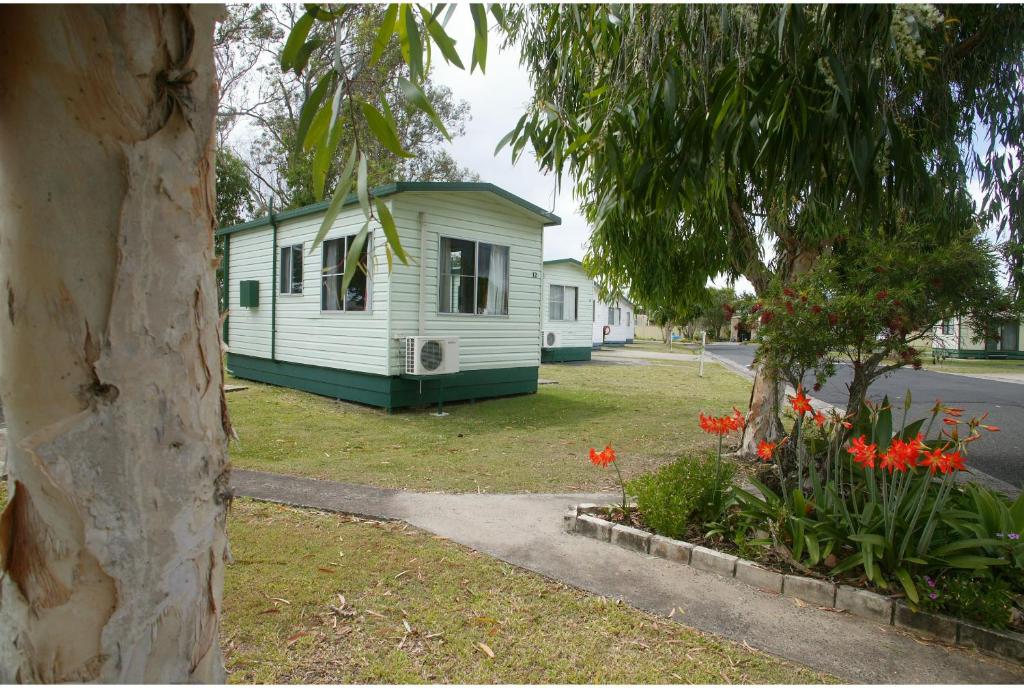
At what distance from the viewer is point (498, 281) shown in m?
11.8

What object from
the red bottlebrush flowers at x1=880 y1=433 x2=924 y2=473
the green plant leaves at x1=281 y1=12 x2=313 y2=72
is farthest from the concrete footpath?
the green plant leaves at x1=281 y1=12 x2=313 y2=72

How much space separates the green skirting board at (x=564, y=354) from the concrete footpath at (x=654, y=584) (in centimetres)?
1674

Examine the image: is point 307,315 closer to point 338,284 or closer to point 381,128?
point 338,284

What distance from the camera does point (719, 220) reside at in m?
6.57

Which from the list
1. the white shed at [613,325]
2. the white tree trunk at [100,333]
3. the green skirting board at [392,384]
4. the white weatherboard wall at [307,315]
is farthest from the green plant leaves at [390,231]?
the white shed at [613,325]

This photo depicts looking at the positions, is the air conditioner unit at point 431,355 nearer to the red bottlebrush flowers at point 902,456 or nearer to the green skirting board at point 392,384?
the green skirting board at point 392,384

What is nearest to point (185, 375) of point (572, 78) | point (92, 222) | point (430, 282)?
point (92, 222)

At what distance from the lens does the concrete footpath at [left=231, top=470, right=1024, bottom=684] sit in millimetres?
2877

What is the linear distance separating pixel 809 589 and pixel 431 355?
716cm

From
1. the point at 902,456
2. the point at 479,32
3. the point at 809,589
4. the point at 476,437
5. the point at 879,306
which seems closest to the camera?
the point at 479,32

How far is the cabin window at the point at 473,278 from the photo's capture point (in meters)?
10.9

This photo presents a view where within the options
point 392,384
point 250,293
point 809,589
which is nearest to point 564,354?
point 250,293

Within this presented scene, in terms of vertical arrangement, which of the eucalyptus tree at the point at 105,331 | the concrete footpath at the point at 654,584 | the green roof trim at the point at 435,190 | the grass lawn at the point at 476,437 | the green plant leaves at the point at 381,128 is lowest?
the grass lawn at the point at 476,437

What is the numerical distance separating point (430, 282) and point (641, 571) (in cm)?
747
